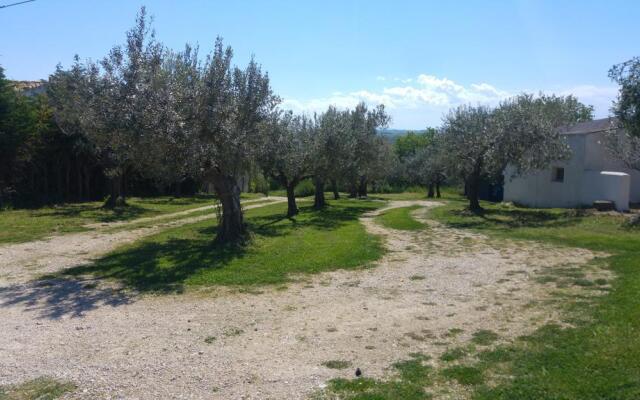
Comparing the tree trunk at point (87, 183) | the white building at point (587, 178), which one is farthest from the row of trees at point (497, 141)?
the tree trunk at point (87, 183)

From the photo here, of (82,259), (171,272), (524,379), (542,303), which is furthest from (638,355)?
(82,259)

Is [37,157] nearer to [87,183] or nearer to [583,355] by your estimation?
[87,183]

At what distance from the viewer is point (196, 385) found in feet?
19.0

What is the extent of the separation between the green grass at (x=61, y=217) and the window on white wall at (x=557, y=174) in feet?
63.1

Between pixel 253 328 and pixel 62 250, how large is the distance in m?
9.14

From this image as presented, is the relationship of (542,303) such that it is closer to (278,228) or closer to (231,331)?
(231,331)

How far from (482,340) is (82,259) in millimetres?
10404

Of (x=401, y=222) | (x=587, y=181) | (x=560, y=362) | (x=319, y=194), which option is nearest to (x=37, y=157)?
(x=319, y=194)

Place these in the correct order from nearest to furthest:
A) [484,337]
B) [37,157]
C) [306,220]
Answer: [484,337], [306,220], [37,157]

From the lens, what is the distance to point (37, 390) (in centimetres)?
566

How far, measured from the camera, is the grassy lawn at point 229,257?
37.3 ft

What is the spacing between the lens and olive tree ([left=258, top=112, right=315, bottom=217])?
73.8ft

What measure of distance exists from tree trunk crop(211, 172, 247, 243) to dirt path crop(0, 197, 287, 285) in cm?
316

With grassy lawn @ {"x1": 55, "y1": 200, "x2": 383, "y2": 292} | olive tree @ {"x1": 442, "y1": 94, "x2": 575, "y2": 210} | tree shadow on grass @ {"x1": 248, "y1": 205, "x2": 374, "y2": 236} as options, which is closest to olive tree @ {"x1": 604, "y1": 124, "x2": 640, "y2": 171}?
olive tree @ {"x1": 442, "y1": 94, "x2": 575, "y2": 210}
